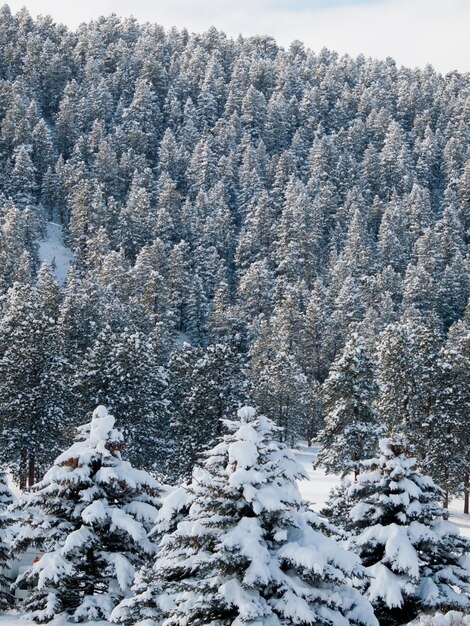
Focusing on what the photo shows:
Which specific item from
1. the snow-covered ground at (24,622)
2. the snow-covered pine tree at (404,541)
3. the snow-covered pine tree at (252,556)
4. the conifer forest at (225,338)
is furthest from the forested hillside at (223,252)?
the snow-covered pine tree at (252,556)

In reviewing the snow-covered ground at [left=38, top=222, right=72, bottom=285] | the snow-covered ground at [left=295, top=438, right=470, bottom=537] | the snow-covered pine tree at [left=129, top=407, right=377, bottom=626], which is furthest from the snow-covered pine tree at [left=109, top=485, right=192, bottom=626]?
the snow-covered ground at [left=38, top=222, right=72, bottom=285]

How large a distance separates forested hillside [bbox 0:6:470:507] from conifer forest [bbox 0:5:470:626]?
0.34 m

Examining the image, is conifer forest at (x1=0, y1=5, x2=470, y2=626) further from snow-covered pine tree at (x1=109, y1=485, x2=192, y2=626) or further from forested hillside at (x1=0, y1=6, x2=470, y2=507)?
forested hillside at (x1=0, y1=6, x2=470, y2=507)

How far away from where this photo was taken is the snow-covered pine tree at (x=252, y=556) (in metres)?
10.1

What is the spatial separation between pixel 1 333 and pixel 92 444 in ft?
110

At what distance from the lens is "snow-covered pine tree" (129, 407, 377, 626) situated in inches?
396

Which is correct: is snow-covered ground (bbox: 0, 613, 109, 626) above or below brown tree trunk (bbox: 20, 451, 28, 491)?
above

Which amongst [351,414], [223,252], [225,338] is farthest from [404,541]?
[223,252]

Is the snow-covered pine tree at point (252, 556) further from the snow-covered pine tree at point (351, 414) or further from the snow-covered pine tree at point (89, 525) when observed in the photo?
the snow-covered pine tree at point (351, 414)

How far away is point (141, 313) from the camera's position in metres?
82.2

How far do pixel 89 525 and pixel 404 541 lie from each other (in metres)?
6.64

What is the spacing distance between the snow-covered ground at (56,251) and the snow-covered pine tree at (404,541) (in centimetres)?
8978

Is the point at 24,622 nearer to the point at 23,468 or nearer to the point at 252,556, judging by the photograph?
the point at 252,556

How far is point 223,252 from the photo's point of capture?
120 meters
